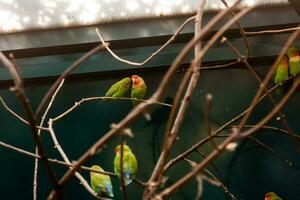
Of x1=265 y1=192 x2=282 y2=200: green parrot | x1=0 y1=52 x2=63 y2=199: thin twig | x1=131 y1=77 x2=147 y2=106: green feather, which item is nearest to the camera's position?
x1=0 y1=52 x2=63 y2=199: thin twig

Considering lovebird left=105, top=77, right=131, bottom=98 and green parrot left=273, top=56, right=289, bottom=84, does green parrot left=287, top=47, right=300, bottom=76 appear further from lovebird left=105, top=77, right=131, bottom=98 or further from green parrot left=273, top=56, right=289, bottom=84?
lovebird left=105, top=77, right=131, bottom=98

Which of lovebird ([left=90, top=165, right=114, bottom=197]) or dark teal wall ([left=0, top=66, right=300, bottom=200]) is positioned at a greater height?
dark teal wall ([left=0, top=66, right=300, bottom=200])

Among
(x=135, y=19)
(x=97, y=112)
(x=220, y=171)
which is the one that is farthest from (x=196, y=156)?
(x=135, y=19)

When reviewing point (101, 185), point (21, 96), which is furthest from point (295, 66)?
point (21, 96)

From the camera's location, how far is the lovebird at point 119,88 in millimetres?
2127

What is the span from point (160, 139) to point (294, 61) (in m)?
0.79

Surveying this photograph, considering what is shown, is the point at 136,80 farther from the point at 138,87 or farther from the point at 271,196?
the point at 271,196

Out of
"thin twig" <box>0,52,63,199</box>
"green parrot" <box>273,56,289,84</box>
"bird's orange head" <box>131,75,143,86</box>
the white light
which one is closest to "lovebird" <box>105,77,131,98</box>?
"bird's orange head" <box>131,75,143,86</box>

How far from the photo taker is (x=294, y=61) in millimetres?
2186

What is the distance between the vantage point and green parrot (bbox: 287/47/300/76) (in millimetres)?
2182

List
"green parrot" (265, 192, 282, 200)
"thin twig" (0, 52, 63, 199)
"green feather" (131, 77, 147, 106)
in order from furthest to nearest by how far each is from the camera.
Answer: "green feather" (131, 77, 147, 106)
"green parrot" (265, 192, 282, 200)
"thin twig" (0, 52, 63, 199)

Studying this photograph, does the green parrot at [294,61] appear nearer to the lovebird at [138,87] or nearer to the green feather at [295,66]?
the green feather at [295,66]

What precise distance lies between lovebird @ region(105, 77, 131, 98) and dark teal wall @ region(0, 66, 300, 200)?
15cm

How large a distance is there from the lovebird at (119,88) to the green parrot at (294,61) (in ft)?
2.73
